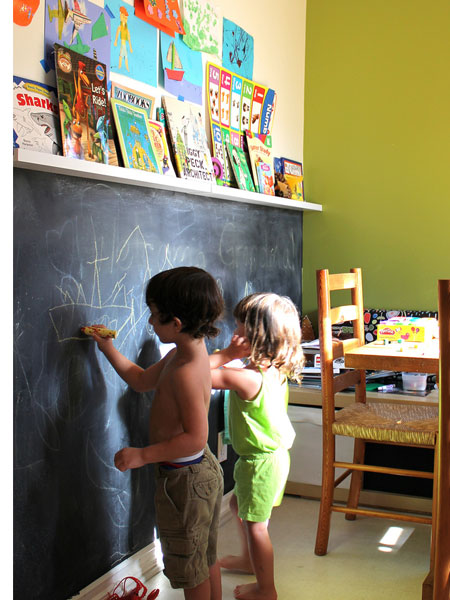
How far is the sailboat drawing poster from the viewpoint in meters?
2.28

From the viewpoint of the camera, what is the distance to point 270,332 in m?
2.05

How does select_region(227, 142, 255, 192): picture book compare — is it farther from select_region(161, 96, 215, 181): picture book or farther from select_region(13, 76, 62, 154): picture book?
select_region(13, 76, 62, 154): picture book

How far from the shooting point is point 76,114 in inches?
71.1

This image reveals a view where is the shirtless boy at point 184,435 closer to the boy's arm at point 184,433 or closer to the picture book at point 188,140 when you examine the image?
the boy's arm at point 184,433

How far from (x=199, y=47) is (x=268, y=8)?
74cm

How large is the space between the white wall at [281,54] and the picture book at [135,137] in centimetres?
61

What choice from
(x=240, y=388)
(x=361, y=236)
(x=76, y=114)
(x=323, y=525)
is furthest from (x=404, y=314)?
(x=76, y=114)

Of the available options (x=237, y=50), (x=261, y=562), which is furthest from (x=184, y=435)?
(x=237, y=50)

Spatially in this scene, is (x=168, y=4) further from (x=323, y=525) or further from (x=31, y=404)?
(x=323, y=525)

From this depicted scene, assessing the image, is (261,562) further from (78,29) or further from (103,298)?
(78,29)

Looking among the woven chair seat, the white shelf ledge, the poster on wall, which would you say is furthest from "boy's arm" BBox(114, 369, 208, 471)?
the poster on wall

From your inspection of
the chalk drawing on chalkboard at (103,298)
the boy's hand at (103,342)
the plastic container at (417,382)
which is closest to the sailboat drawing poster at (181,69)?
the chalk drawing on chalkboard at (103,298)

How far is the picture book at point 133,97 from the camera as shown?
6.59ft

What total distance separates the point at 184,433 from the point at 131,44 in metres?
1.21
